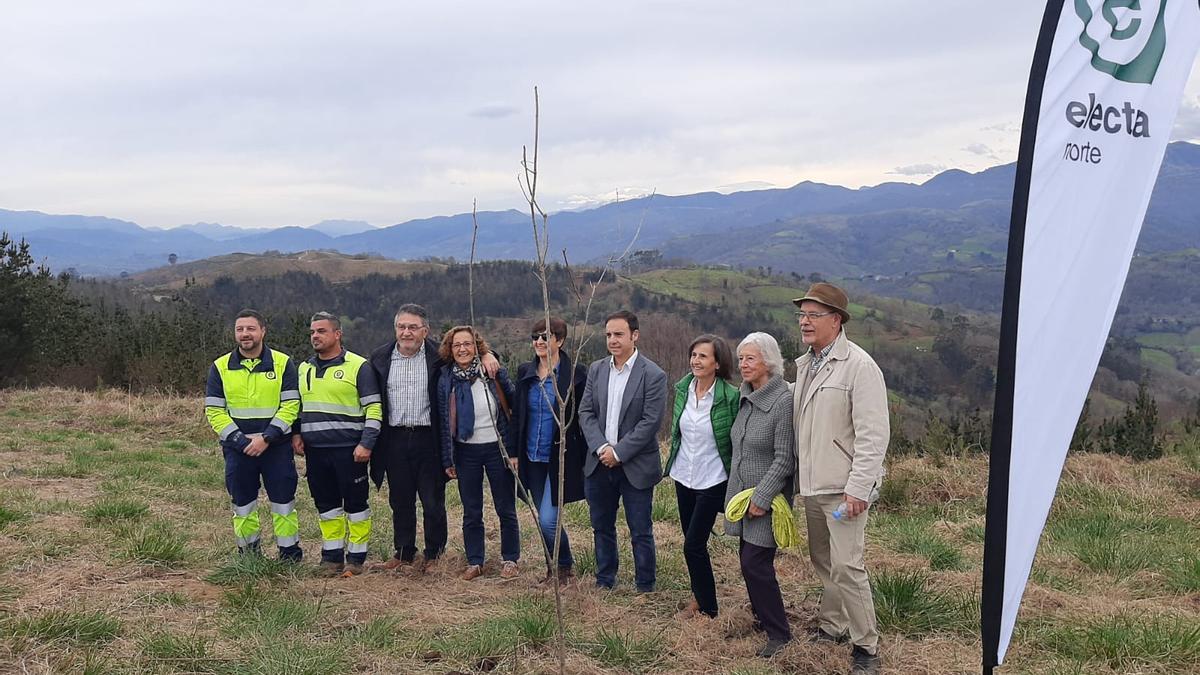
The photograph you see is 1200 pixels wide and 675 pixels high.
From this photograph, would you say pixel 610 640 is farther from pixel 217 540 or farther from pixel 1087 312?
pixel 217 540

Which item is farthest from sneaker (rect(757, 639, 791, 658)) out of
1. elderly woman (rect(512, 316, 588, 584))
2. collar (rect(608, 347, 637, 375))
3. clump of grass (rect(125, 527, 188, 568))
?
clump of grass (rect(125, 527, 188, 568))

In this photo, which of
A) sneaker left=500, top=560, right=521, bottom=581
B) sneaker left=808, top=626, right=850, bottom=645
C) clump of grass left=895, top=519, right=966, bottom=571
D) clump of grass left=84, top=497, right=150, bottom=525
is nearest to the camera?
sneaker left=808, top=626, right=850, bottom=645

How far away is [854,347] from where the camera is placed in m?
4.00

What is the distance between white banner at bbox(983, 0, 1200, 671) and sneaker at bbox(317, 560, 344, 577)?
4.51 meters

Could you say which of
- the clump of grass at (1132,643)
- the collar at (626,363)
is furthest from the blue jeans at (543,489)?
the clump of grass at (1132,643)

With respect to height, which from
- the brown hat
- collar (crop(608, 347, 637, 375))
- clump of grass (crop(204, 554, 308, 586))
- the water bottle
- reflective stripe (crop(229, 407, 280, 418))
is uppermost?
the brown hat

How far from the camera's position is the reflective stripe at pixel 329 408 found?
5.50 m

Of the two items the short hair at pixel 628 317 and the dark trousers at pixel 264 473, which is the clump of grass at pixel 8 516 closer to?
the dark trousers at pixel 264 473

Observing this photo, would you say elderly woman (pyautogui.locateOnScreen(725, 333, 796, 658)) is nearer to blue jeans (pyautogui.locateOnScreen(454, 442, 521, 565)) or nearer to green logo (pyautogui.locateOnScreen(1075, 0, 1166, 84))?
blue jeans (pyautogui.locateOnScreen(454, 442, 521, 565))

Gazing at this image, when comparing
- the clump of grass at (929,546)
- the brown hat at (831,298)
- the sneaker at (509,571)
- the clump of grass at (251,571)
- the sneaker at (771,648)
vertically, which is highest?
Answer: the brown hat at (831,298)

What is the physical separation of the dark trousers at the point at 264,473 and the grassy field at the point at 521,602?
1.63ft

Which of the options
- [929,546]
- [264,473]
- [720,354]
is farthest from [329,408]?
[929,546]

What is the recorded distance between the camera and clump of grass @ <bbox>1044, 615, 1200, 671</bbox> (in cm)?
388

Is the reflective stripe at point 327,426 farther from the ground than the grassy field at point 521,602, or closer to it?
farther from the ground
